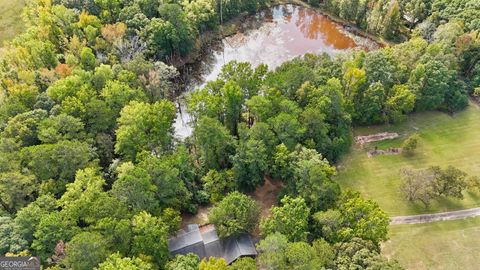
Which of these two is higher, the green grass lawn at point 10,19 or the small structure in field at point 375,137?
the green grass lawn at point 10,19

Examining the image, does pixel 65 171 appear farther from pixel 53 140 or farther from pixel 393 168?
pixel 393 168

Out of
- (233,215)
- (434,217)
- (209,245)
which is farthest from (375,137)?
(209,245)

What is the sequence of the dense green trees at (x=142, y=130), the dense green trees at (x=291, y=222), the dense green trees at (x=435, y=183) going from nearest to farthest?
the dense green trees at (x=291, y=222)
the dense green trees at (x=435, y=183)
the dense green trees at (x=142, y=130)

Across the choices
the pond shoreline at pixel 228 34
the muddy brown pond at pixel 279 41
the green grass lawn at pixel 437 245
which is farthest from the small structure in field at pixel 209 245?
the pond shoreline at pixel 228 34

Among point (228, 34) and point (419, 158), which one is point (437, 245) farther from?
point (228, 34)

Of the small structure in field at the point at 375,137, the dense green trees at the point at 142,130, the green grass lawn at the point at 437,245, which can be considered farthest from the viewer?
the small structure in field at the point at 375,137

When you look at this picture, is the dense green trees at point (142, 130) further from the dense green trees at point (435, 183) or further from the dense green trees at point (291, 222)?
the dense green trees at point (435, 183)
